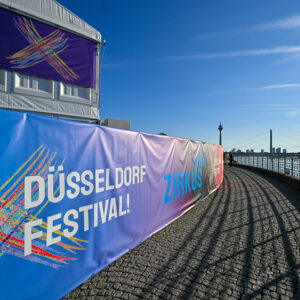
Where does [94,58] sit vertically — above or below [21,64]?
above

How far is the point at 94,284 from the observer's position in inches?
97.6

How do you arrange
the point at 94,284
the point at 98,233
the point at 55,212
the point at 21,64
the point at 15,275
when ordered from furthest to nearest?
1. the point at 21,64
2. the point at 98,233
3. the point at 94,284
4. the point at 55,212
5. the point at 15,275

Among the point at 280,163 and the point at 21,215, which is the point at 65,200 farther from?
the point at 280,163

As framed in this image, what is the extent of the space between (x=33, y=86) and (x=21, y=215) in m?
4.19

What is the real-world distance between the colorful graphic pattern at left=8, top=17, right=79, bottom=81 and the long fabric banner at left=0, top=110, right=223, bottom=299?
3496 millimetres

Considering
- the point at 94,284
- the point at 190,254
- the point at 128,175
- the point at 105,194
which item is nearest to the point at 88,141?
the point at 105,194

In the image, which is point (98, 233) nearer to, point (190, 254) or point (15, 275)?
point (15, 275)

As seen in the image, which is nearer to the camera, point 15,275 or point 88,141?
point 15,275

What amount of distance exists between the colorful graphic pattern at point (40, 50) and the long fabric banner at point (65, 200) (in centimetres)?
350

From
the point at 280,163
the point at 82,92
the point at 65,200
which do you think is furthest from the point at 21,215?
the point at 280,163

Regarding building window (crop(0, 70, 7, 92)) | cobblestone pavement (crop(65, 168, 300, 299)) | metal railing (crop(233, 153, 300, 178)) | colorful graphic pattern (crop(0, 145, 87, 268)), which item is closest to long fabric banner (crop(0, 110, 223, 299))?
colorful graphic pattern (crop(0, 145, 87, 268))

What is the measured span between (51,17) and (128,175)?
5.02m

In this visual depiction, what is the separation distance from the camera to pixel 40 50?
5000mm

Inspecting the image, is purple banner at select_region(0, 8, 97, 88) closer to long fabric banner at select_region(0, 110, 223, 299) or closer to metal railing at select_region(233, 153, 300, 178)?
long fabric banner at select_region(0, 110, 223, 299)
